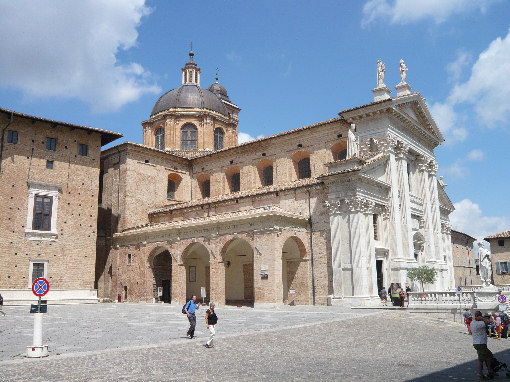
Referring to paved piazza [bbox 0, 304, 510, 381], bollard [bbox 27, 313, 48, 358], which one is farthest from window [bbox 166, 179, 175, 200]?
bollard [bbox 27, 313, 48, 358]

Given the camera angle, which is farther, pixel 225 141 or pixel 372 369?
pixel 225 141

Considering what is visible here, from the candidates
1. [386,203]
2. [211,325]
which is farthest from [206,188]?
[211,325]

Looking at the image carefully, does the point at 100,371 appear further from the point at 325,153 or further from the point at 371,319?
the point at 325,153

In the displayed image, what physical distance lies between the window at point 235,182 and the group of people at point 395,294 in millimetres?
14027

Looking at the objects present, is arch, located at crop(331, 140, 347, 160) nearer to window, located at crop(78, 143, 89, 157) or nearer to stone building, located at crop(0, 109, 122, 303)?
stone building, located at crop(0, 109, 122, 303)

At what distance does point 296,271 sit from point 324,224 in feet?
10.4

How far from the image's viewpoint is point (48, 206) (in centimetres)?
2853

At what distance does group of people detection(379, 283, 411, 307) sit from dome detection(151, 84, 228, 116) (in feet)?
80.3

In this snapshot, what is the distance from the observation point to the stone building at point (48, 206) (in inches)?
1060

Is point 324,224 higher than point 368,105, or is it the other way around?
point 368,105

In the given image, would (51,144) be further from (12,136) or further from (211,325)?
(211,325)

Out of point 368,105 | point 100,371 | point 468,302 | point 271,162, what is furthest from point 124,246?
point 100,371

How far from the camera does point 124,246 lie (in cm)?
3234

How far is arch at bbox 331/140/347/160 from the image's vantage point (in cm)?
2997
